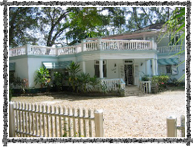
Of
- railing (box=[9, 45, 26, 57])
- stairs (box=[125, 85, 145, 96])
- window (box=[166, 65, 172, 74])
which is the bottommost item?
stairs (box=[125, 85, 145, 96])

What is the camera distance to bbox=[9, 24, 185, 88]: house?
589 inches

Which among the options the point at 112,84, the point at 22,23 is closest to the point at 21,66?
the point at 22,23

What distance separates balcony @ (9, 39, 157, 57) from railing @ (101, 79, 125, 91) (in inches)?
103

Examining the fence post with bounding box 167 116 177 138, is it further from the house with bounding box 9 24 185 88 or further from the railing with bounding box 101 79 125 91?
the house with bounding box 9 24 185 88

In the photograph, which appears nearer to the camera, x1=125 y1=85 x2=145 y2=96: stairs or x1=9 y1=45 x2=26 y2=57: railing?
x1=125 y1=85 x2=145 y2=96: stairs

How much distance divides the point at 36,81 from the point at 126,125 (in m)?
11.6

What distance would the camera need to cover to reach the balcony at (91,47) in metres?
14.8

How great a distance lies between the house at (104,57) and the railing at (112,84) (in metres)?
0.41

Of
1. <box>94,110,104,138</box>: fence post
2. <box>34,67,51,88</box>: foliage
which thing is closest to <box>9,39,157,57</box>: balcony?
<box>34,67,51,88</box>: foliage

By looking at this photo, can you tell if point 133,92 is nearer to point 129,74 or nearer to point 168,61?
point 129,74

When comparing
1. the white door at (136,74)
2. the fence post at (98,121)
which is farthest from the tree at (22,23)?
the fence post at (98,121)
